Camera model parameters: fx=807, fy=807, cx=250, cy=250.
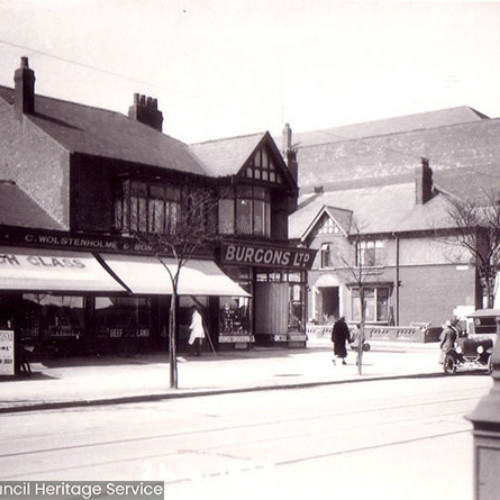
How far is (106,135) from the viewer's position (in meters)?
30.6

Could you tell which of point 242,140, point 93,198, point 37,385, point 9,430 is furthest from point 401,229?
point 9,430

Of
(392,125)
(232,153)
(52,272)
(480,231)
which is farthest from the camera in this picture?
(392,125)

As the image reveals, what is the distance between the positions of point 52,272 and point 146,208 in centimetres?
552

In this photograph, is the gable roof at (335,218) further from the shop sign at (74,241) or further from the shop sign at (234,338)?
the shop sign at (74,241)

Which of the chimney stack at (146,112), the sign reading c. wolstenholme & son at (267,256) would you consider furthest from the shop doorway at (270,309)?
the chimney stack at (146,112)

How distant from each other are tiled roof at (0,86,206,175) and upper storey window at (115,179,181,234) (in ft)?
2.99

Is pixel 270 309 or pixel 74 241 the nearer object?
pixel 74 241

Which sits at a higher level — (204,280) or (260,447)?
(204,280)

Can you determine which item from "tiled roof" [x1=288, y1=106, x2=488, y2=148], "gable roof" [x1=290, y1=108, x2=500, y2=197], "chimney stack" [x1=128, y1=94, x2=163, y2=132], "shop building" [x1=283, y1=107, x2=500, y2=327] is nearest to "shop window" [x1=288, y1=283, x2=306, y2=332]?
"shop building" [x1=283, y1=107, x2=500, y2=327]

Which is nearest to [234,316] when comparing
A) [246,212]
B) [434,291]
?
[246,212]

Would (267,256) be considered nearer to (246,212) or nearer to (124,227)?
(246,212)

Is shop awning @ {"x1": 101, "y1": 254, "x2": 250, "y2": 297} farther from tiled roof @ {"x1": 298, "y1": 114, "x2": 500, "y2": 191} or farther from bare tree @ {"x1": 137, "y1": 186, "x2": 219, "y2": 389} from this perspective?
tiled roof @ {"x1": 298, "y1": 114, "x2": 500, "y2": 191}

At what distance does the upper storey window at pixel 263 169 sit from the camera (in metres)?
33.6

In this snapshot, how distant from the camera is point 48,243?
26359mm
